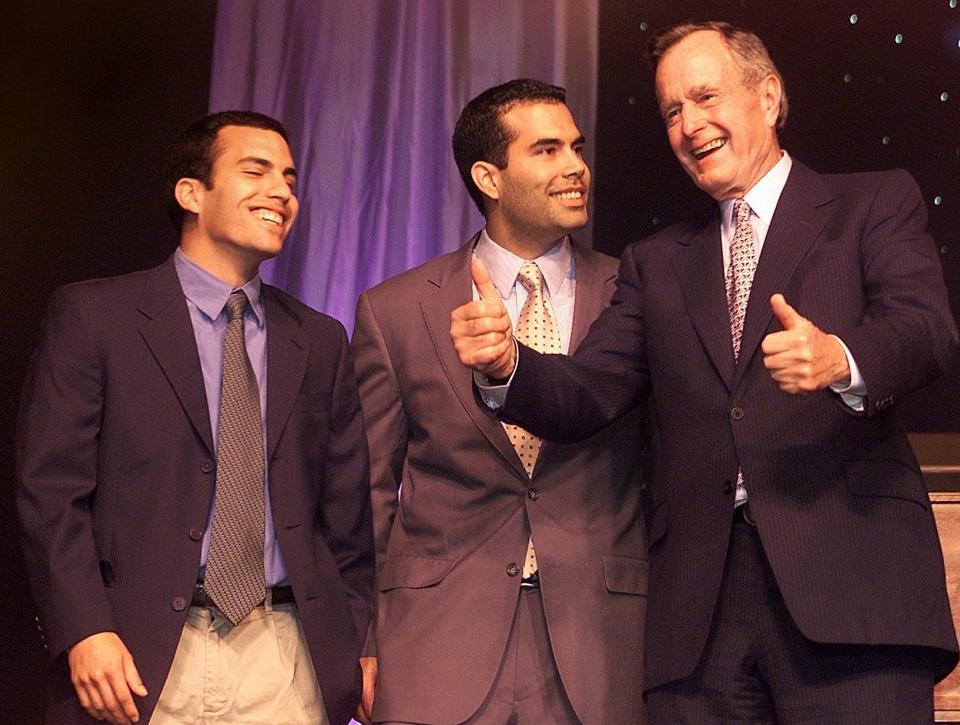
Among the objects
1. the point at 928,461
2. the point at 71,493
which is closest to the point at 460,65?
the point at 928,461

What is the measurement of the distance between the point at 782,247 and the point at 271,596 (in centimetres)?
113

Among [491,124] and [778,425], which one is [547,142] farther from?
[778,425]

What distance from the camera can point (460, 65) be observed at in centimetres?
395

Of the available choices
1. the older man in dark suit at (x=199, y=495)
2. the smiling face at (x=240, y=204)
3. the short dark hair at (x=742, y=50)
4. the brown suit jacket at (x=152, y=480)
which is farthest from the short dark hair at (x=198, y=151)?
the short dark hair at (x=742, y=50)

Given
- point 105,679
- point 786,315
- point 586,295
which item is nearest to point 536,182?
point 586,295

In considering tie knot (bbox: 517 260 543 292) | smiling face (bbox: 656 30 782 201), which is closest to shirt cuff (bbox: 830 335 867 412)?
smiling face (bbox: 656 30 782 201)

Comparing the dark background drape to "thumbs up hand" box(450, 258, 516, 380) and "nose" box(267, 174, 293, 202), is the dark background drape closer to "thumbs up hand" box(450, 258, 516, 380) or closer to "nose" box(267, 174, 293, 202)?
"nose" box(267, 174, 293, 202)

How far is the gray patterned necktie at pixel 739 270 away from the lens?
2.46 meters

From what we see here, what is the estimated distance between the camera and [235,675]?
260cm

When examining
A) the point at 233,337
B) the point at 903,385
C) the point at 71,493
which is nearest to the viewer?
the point at 903,385

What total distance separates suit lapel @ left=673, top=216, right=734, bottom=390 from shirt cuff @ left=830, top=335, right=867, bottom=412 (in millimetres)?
261

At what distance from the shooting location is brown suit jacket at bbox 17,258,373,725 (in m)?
2.51

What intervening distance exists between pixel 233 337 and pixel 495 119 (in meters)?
Result: 0.91

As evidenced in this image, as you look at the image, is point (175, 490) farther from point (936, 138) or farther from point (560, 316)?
point (936, 138)
